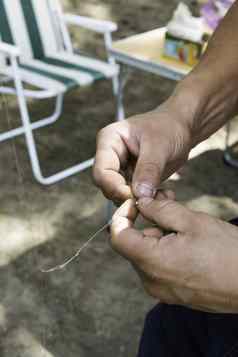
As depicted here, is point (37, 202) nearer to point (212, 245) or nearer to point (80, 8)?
point (212, 245)

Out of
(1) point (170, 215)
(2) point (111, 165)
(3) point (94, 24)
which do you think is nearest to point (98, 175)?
(2) point (111, 165)

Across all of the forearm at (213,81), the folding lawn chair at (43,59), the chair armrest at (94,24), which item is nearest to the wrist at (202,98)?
the forearm at (213,81)

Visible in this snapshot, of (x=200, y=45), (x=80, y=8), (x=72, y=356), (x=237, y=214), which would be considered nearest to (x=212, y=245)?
(x=72, y=356)

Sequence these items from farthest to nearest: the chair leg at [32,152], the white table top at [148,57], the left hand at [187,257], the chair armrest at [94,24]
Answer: the chair armrest at [94,24] → the chair leg at [32,152] → the white table top at [148,57] → the left hand at [187,257]

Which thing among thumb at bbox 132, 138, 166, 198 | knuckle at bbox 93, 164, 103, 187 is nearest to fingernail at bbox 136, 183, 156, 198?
thumb at bbox 132, 138, 166, 198

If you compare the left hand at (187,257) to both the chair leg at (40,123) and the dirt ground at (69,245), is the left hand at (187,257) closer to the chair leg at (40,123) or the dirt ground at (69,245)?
the dirt ground at (69,245)

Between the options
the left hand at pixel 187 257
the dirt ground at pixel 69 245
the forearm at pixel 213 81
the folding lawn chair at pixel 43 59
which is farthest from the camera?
the folding lawn chair at pixel 43 59

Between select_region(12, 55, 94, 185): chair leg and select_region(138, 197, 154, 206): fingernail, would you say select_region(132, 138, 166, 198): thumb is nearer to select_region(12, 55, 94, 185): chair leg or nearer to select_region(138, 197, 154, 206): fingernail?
select_region(138, 197, 154, 206): fingernail
